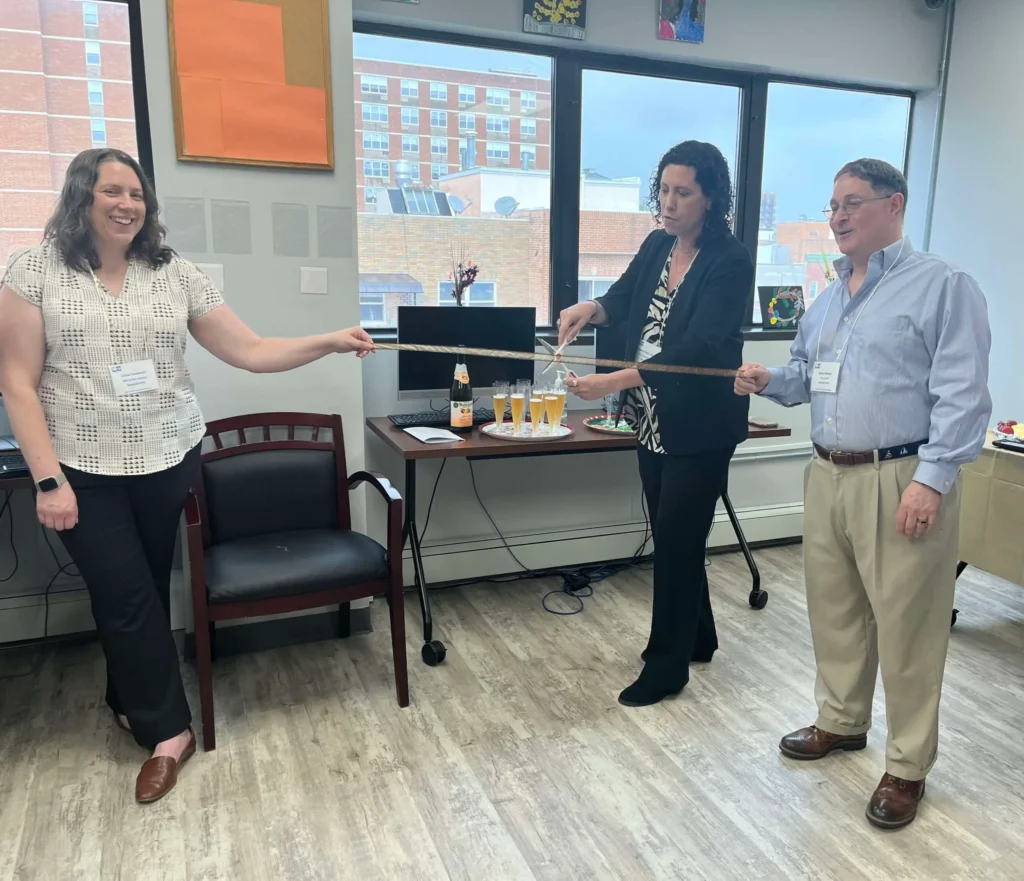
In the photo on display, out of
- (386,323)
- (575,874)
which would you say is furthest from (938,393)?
(386,323)

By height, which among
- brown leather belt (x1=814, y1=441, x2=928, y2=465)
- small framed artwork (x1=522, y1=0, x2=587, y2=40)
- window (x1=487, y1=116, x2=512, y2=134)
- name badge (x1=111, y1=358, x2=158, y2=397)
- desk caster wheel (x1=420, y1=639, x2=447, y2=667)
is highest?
small framed artwork (x1=522, y1=0, x2=587, y2=40)

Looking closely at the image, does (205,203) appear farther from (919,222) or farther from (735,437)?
(919,222)

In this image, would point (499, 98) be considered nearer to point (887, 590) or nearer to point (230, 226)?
point (230, 226)

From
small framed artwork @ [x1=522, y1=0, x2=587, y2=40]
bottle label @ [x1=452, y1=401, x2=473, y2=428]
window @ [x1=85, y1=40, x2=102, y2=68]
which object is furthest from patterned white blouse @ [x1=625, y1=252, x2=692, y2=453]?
window @ [x1=85, y1=40, x2=102, y2=68]

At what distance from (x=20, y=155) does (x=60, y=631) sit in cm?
167

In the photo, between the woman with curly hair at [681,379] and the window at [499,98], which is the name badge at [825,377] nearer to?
the woman with curly hair at [681,379]

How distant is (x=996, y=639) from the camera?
305 cm

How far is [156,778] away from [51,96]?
2.23 metres

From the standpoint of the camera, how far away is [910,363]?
1.83 meters

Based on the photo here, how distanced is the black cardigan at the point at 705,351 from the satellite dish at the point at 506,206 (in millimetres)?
1387

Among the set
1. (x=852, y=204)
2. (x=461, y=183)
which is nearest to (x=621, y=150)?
(x=461, y=183)

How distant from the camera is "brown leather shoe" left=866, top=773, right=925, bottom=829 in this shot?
6.37 feet

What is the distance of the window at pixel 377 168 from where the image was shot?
322 centimetres

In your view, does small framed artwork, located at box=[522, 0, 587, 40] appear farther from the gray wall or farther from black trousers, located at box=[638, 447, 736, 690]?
the gray wall
